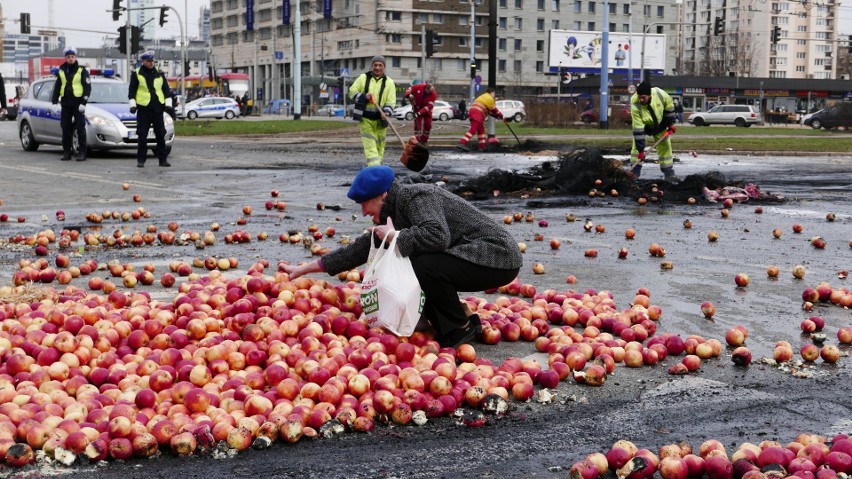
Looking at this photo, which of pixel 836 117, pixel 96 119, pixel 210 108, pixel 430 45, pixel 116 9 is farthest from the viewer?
pixel 210 108

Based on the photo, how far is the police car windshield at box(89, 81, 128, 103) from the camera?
22.3 metres

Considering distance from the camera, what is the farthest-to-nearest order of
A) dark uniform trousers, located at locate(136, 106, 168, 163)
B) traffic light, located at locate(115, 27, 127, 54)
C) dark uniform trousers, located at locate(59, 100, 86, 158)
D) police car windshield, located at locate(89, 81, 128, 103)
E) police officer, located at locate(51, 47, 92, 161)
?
traffic light, located at locate(115, 27, 127, 54)
police car windshield, located at locate(89, 81, 128, 103)
dark uniform trousers, located at locate(59, 100, 86, 158)
police officer, located at locate(51, 47, 92, 161)
dark uniform trousers, located at locate(136, 106, 168, 163)

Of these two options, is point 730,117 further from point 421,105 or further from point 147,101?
point 147,101

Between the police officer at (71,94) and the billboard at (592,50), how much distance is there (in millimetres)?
74060

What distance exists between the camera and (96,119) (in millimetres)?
21266

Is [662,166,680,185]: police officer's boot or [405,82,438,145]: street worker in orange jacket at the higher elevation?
[405,82,438,145]: street worker in orange jacket

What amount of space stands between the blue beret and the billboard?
284 ft

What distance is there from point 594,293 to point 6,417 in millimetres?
4031

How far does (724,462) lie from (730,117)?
71.4 metres

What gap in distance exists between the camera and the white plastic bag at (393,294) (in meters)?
5.25

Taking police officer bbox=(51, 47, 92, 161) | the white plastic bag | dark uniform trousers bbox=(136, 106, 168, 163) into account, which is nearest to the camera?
the white plastic bag

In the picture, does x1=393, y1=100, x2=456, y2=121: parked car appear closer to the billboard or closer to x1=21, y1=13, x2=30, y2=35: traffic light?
the billboard

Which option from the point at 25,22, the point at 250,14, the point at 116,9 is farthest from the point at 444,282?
the point at 250,14

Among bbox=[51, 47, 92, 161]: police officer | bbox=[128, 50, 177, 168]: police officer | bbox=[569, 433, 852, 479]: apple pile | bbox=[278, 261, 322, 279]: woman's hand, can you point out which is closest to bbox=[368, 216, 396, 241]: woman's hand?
bbox=[278, 261, 322, 279]: woman's hand
